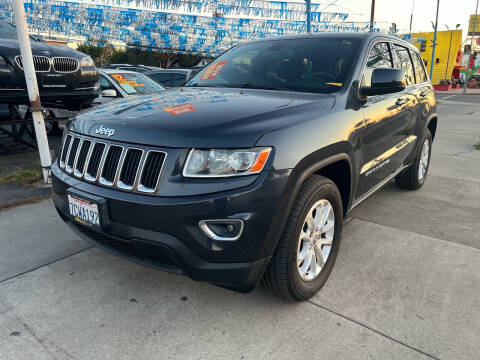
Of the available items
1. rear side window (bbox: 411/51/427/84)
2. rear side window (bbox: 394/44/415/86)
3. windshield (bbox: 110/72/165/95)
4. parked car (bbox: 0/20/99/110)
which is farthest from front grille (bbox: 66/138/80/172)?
windshield (bbox: 110/72/165/95)

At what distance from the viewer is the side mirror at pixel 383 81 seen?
2.81 m

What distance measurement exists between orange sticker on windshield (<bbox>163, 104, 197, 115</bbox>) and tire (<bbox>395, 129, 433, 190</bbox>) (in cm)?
300

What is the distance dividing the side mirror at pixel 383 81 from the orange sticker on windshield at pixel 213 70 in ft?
4.42

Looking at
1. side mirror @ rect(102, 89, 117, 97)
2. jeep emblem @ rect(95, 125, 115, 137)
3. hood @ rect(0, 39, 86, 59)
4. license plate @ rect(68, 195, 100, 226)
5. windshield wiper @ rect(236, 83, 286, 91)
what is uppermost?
hood @ rect(0, 39, 86, 59)

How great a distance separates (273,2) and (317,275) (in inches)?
893

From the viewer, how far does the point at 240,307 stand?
2455mm

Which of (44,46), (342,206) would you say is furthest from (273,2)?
(342,206)

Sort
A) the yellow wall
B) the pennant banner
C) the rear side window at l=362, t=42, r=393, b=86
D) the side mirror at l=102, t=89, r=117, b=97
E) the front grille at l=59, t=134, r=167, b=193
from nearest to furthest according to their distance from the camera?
the front grille at l=59, t=134, r=167, b=193 < the rear side window at l=362, t=42, r=393, b=86 < the side mirror at l=102, t=89, r=117, b=97 < the pennant banner < the yellow wall

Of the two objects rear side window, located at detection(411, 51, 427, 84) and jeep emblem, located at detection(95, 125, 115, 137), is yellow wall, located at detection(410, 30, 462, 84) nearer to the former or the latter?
rear side window, located at detection(411, 51, 427, 84)

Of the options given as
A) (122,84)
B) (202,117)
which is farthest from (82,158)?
(122,84)

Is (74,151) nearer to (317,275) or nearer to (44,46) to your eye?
(317,275)

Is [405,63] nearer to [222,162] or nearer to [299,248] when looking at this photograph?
[299,248]

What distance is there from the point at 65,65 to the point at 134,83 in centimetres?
211

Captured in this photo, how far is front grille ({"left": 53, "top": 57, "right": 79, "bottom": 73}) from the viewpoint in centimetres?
549
